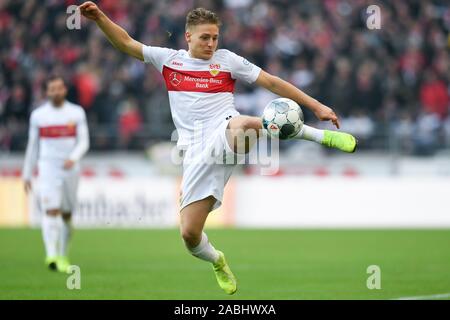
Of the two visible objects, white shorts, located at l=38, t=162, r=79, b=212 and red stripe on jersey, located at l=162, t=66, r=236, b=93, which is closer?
red stripe on jersey, located at l=162, t=66, r=236, b=93

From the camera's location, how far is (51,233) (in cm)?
1314

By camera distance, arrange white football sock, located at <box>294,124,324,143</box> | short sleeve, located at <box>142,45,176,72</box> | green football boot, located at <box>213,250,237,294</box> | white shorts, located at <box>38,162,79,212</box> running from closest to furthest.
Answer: white football sock, located at <box>294,124,324,143</box> < short sleeve, located at <box>142,45,176,72</box> < green football boot, located at <box>213,250,237,294</box> < white shorts, located at <box>38,162,79,212</box>

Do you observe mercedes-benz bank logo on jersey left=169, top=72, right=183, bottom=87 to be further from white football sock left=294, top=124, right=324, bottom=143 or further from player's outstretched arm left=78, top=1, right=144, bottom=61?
white football sock left=294, top=124, right=324, bottom=143

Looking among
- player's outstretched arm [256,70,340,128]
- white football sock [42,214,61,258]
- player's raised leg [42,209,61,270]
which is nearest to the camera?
player's outstretched arm [256,70,340,128]

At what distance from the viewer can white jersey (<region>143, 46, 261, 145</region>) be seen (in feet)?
30.2

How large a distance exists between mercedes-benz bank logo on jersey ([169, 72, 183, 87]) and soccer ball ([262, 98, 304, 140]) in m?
0.98

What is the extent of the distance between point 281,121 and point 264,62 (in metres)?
14.0

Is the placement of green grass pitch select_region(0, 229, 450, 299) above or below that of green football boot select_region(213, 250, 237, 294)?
below

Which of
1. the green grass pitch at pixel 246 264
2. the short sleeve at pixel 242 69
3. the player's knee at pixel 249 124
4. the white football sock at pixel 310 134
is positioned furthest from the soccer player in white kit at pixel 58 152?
the white football sock at pixel 310 134

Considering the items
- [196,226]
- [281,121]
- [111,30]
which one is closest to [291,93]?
[281,121]

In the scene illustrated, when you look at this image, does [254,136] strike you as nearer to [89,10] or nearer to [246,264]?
[89,10]

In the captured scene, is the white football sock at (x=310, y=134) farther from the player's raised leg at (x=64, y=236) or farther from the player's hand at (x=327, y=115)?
the player's raised leg at (x=64, y=236)

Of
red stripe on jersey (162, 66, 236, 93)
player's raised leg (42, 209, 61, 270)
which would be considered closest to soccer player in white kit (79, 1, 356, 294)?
red stripe on jersey (162, 66, 236, 93)

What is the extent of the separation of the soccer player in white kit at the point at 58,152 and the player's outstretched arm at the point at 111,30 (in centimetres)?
432
